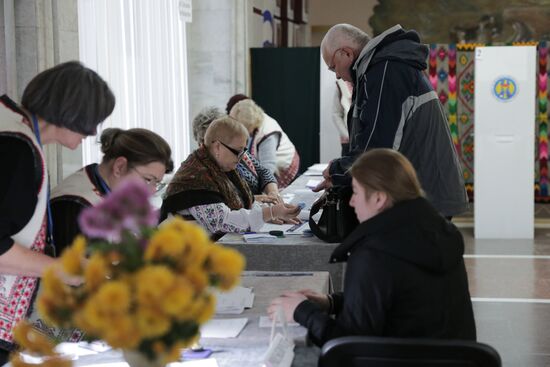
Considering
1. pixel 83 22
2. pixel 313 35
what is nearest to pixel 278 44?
pixel 313 35

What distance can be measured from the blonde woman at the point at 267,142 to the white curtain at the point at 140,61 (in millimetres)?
886

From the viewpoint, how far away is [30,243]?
271 cm

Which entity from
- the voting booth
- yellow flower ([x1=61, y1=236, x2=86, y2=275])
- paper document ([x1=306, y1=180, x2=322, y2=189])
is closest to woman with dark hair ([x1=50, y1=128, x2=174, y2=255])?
yellow flower ([x1=61, y1=236, x2=86, y2=275])

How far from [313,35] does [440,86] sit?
9253 mm

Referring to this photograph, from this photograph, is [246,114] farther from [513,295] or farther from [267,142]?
[513,295]

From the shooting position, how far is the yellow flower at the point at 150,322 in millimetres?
1643

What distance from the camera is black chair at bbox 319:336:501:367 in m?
2.58

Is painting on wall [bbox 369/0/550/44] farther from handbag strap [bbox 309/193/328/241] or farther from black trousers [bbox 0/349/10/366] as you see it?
black trousers [bbox 0/349/10/366]

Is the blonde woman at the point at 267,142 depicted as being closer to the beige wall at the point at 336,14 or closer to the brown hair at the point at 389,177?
the brown hair at the point at 389,177

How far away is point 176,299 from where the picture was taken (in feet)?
5.41

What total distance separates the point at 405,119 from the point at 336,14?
16.6 m

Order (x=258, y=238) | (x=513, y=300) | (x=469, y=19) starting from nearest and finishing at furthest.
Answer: (x=258, y=238) < (x=513, y=300) < (x=469, y=19)

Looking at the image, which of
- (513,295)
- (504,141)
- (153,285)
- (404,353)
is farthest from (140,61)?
(153,285)

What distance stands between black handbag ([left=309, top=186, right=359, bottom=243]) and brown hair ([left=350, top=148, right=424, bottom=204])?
1.63 metres
